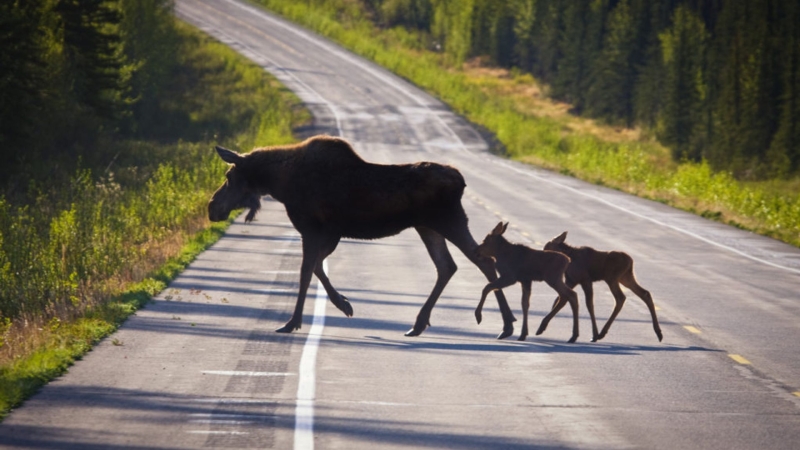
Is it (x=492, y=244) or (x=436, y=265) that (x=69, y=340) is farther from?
(x=492, y=244)

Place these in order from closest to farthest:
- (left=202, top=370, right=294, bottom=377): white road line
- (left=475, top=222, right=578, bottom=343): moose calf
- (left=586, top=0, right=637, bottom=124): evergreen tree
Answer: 1. (left=202, top=370, right=294, bottom=377): white road line
2. (left=475, top=222, right=578, bottom=343): moose calf
3. (left=586, top=0, right=637, bottom=124): evergreen tree

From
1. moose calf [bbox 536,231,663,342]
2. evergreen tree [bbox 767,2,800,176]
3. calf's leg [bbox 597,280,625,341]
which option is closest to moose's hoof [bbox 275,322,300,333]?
moose calf [bbox 536,231,663,342]

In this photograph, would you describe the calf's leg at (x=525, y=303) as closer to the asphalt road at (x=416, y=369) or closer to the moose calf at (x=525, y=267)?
the moose calf at (x=525, y=267)

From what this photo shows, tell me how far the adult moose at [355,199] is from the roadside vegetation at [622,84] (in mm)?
17588

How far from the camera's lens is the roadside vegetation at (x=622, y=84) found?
166 feet

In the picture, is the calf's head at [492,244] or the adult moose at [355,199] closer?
the adult moose at [355,199]

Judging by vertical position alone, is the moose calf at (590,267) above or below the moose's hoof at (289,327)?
above

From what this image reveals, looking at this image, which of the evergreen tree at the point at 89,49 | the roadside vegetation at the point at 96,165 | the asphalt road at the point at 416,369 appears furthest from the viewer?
the evergreen tree at the point at 89,49

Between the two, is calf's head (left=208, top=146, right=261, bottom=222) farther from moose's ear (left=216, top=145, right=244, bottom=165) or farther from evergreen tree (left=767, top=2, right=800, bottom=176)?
evergreen tree (left=767, top=2, right=800, bottom=176)

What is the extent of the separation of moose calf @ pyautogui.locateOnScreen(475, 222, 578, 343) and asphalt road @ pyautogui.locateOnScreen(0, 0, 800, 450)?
53 centimetres

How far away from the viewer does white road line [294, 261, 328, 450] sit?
8344mm

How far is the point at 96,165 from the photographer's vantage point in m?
46.2

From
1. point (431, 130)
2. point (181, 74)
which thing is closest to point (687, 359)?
point (431, 130)

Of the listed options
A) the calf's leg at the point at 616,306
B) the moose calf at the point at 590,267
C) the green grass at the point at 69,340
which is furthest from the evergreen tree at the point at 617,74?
the moose calf at the point at 590,267
